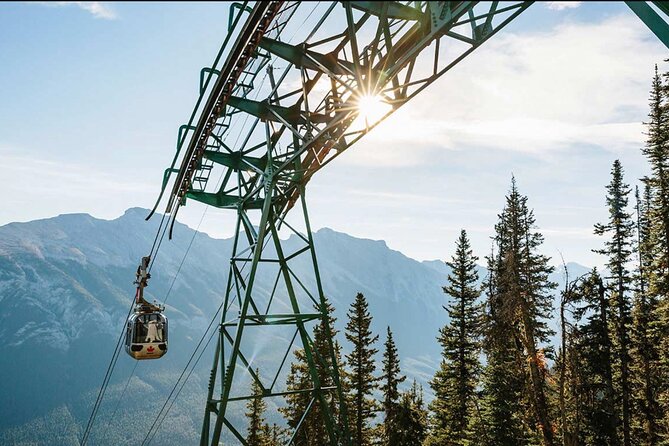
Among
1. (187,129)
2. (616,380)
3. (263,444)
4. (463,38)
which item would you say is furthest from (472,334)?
(463,38)

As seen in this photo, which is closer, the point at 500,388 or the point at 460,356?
the point at 500,388

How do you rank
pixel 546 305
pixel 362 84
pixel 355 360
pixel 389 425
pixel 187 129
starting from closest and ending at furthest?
pixel 362 84 < pixel 187 129 < pixel 546 305 < pixel 389 425 < pixel 355 360

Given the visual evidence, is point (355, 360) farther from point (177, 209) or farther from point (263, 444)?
point (177, 209)

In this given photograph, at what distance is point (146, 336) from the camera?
1706 cm

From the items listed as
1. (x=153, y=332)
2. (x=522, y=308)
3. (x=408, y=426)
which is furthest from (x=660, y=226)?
(x=153, y=332)

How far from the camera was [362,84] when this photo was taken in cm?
945

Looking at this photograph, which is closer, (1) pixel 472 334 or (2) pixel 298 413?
(1) pixel 472 334

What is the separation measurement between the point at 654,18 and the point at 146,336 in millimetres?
16715

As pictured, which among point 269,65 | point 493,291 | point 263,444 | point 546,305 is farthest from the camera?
point 263,444

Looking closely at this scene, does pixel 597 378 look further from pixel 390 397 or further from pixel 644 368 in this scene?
pixel 390 397

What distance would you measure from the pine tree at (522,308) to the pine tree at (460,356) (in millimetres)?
1843

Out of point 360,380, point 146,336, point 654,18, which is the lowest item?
point 360,380

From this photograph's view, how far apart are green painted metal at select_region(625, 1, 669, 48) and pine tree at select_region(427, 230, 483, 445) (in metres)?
23.5

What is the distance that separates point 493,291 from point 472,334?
3014mm
